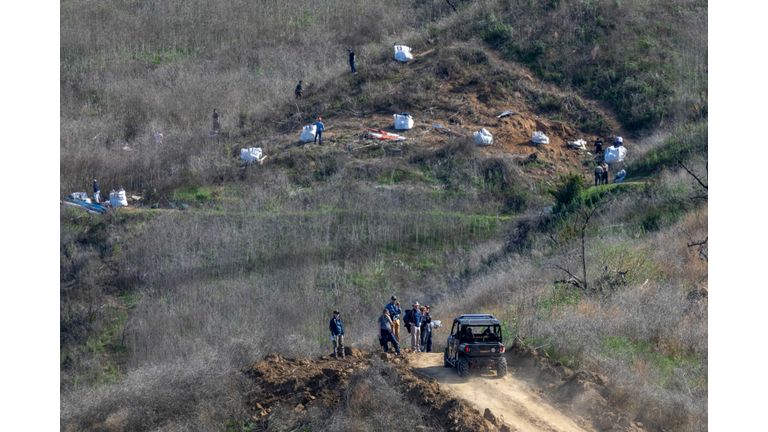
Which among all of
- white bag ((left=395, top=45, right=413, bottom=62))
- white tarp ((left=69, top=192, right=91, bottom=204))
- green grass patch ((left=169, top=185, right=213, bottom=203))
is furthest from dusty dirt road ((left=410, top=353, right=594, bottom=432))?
white bag ((left=395, top=45, right=413, bottom=62))

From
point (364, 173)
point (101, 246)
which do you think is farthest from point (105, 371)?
point (364, 173)

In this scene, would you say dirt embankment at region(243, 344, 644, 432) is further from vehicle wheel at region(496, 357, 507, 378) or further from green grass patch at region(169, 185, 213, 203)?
green grass patch at region(169, 185, 213, 203)

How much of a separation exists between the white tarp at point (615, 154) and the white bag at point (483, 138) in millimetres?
4946

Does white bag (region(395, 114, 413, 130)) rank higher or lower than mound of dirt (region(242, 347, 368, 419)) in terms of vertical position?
higher

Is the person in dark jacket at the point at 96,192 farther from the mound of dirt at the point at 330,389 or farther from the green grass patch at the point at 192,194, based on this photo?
the mound of dirt at the point at 330,389

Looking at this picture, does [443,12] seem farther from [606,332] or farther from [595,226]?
[606,332]

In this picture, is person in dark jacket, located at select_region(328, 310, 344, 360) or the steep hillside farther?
person in dark jacket, located at select_region(328, 310, 344, 360)

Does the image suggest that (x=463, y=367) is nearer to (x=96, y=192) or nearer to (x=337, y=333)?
(x=337, y=333)

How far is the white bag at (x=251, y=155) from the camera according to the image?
29859 mm

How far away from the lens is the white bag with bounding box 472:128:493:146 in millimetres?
29828

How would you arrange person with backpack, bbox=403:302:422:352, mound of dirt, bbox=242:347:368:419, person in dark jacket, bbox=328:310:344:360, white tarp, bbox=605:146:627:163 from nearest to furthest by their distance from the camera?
mound of dirt, bbox=242:347:368:419, person in dark jacket, bbox=328:310:344:360, person with backpack, bbox=403:302:422:352, white tarp, bbox=605:146:627:163

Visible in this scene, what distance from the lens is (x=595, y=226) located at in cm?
2256

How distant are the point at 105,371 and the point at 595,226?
16304 millimetres

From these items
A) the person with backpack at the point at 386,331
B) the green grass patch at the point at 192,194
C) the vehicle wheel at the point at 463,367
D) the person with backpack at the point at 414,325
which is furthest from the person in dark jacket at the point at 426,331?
the green grass patch at the point at 192,194
